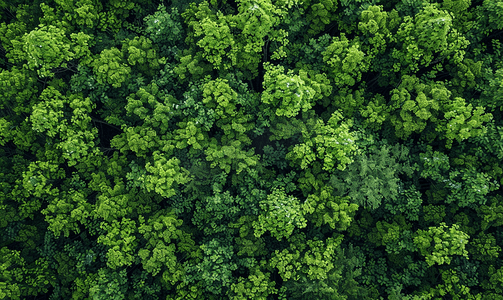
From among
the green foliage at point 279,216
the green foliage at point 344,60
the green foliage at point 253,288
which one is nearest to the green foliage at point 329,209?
the green foliage at point 279,216

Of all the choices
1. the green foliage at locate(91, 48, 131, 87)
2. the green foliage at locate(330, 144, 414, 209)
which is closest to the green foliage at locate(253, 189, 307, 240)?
the green foliage at locate(330, 144, 414, 209)

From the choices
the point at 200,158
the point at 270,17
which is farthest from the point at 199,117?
the point at 270,17

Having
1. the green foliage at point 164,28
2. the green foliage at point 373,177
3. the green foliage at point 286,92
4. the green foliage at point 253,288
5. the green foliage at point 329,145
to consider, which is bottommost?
the green foliage at point 253,288

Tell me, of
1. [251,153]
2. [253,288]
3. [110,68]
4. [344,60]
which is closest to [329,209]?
[251,153]

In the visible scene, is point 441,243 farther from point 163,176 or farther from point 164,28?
point 164,28

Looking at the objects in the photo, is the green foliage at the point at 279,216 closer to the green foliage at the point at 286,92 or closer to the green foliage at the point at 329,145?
the green foliage at the point at 329,145

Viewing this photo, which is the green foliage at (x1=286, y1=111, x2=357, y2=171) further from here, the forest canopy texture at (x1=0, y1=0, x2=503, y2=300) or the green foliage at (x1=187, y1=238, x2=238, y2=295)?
the green foliage at (x1=187, y1=238, x2=238, y2=295)

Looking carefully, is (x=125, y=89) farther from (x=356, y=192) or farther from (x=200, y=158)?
(x=356, y=192)

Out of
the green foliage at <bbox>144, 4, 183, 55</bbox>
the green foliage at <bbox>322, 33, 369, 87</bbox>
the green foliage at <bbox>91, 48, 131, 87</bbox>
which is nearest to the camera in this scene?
the green foliage at <bbox>322, 33, 369, 87</bbox>
